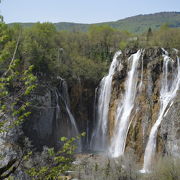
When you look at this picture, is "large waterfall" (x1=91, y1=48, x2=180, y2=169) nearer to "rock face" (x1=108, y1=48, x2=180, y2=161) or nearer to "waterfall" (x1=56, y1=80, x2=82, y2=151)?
"rock face" (x1=108, y1=48, x2=180, y2=161)

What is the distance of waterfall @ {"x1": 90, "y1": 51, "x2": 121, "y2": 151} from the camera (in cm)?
3050

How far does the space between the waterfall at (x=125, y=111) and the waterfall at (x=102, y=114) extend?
177cm

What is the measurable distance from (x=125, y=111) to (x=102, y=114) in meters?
3.68

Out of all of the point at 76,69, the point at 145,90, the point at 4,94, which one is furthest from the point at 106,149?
the point at 4,94

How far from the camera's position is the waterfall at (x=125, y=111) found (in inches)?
1069

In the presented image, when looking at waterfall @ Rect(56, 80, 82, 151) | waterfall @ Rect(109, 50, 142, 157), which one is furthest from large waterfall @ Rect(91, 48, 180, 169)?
→ waterfall @ Rect(56, 80, 82, 151)

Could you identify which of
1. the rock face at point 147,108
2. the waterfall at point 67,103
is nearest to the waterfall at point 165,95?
the rock face at point 147,108

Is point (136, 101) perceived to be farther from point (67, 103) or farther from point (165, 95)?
point (67, 103)

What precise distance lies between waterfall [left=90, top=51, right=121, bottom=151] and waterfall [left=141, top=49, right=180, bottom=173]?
6.59 meters

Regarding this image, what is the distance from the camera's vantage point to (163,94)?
25844 millimetres

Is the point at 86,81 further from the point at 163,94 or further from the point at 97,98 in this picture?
the point at 163,94

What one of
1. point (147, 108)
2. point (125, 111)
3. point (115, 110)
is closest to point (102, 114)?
point (115, 110)

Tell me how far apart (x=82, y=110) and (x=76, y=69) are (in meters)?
5.11

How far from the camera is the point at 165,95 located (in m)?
25.7
